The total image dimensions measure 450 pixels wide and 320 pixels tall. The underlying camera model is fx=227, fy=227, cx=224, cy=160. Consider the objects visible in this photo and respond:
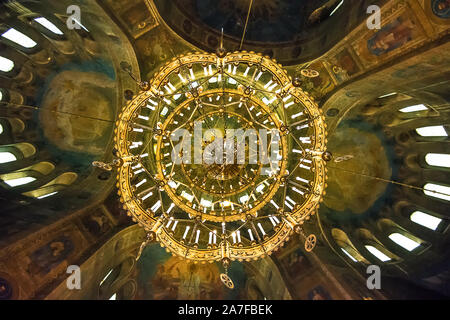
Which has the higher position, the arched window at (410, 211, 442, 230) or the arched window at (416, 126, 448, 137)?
the arched window at (416, 126, 448, 137)

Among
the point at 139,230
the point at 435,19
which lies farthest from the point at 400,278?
the point at 139,230

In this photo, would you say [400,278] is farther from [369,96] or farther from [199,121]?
[199,121]

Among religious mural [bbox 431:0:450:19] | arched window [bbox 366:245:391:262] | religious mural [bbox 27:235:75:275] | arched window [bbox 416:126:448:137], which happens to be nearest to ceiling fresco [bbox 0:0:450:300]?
religious mural [bbox 27:235:75:275]

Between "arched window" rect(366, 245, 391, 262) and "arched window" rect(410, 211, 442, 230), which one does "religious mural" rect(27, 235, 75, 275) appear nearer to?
"arched window" rect(366, 245, 391, 262)

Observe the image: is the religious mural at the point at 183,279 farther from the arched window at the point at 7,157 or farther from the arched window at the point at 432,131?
the arched window at the point at 432,131

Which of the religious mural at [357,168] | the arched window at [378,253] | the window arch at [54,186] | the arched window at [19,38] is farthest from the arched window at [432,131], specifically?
the arched window at [19,38]
